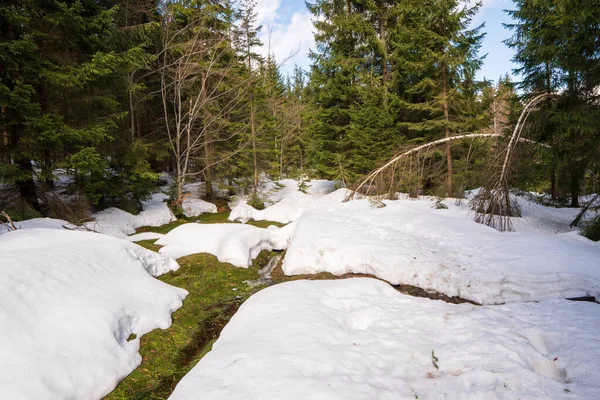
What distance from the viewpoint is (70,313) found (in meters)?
4.03

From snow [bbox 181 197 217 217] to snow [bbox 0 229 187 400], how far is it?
8955 mm

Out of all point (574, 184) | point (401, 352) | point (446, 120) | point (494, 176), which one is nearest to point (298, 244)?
point (401, 352)

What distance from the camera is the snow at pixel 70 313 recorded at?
318 cm

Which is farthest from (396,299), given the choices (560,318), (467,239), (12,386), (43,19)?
(43,19)

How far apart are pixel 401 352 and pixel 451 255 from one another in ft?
13.7

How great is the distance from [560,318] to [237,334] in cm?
528

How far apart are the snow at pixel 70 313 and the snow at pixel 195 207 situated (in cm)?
895

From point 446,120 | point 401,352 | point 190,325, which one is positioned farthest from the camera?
point 446,120

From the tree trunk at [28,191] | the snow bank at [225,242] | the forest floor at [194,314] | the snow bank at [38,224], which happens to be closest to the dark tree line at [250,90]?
the tree trunk at [28,191]

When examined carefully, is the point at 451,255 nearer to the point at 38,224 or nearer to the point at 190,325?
the point at 190,325

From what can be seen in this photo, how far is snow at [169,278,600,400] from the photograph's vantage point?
9.82ft

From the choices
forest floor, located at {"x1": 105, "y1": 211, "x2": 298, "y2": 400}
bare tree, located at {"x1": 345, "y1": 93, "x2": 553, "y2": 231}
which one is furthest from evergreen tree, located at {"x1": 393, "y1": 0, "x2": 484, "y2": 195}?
forest floor, located at {"x1": 105, "y1": 211, "x2": 298, "y2": 400}

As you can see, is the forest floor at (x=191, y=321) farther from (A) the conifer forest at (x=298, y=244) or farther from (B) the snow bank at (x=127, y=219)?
(B) the snow bank at (x=127, y=219)

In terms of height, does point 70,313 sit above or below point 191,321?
above
